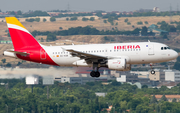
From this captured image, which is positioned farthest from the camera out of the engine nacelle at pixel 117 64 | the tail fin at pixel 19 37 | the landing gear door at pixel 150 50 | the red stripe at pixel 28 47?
the tail fin at pixel 19 37

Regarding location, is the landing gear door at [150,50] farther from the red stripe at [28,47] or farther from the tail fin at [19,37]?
the tail fin at [19,37]

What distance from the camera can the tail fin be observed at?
79.8 metres

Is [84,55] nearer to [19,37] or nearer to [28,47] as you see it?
[28,47]

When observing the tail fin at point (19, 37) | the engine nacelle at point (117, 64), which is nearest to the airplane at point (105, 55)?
the engine nacelle at point (117, 64)

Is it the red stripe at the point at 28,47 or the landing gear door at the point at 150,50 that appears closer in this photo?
the landing gear door at the point at 150,50

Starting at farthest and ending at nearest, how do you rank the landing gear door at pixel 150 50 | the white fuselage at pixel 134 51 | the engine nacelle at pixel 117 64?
1. the landing gear door at pixel 150 50
2. the white fuselage at pixel 134 51
3. the engine nacelle at pixel 117 64

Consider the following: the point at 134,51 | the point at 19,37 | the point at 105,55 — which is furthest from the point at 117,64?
the point at 19,37

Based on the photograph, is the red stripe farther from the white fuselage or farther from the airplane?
the white fuselage

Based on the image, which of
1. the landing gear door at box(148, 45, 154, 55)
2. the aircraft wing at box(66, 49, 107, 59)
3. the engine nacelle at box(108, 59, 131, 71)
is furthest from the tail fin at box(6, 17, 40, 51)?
the landing gear door at box(148, 45, 154, 55)

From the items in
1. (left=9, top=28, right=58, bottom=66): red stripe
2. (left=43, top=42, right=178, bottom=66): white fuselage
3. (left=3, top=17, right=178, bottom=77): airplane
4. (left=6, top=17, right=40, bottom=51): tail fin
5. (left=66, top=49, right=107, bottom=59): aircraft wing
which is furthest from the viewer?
(left=6, top=17, right=40, bottom=51): tail fin

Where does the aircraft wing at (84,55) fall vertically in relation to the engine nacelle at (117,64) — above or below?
above

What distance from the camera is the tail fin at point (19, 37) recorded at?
79.8 m

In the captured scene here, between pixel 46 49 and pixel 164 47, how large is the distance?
19666 millimetres

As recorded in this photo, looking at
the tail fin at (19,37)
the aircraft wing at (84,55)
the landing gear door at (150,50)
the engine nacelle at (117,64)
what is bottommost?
the engine nacelle at (117,64)
